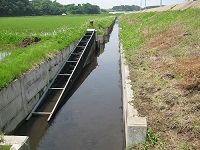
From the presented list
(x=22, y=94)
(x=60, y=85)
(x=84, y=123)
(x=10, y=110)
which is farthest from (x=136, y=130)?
(x=60, y=85)

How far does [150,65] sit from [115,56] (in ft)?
33.2

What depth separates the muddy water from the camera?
23.2ft

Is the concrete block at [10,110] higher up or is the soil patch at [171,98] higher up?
the soil patch at [171,98]

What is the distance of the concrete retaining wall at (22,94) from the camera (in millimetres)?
6938

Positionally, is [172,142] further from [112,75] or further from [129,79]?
[112,75]

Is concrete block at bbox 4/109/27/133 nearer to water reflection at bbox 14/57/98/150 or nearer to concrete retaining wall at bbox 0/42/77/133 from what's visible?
concrete retaining wall at bbox 0/42/77/133

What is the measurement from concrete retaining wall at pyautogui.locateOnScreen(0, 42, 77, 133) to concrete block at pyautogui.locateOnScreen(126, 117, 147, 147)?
3914 mm

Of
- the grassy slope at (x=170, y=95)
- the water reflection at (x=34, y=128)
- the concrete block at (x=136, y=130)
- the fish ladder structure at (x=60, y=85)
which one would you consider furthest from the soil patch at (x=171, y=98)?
the water reflection at (x=34, y=128)

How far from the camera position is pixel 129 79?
8359 millimetres

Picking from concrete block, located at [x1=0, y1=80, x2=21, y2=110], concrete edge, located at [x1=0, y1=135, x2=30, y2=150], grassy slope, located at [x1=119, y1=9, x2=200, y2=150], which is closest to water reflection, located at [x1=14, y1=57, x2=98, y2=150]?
concrete block, located at [x1=0, y1=80, x2=21, y2=110]

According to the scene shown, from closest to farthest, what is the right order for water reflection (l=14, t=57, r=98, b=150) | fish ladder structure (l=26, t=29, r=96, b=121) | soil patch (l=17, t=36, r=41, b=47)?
water reflection (l=14, t=57, r=98, b=150)
fish ladder structure (l=26, t=29, r=96, b=121)
soil patch (l=17, t=36, r=41, b=47)

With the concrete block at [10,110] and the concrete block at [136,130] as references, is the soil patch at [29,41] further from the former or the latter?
the concrete block at [136,130]

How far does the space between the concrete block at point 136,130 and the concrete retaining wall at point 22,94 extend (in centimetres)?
391

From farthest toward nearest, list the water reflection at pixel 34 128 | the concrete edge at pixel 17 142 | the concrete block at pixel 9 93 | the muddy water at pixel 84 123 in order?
the water reflection at pixel 34 128 < the muddy water at pixel 84 123 < the concrete block at pixel 9 93 < the concrete edge at pixel 17 142
